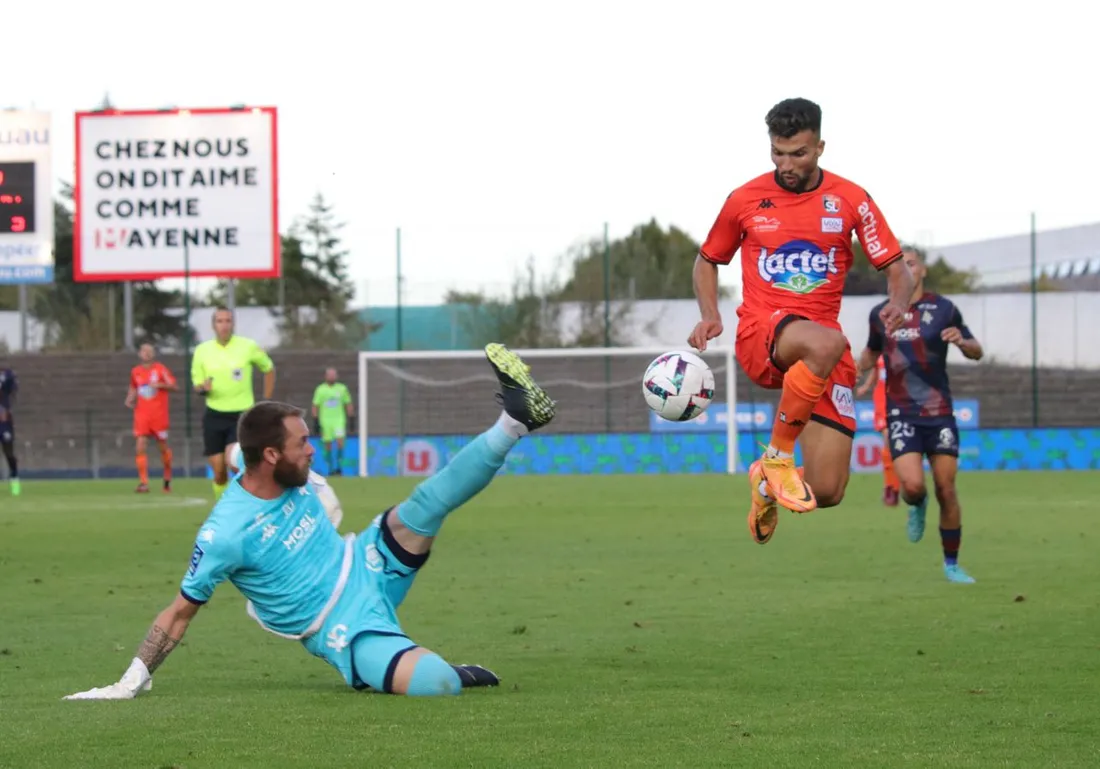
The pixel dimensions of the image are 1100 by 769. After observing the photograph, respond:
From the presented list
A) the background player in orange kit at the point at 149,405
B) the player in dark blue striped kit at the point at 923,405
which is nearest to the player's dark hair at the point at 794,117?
the player in dark blue striped kit at the point at 923,405

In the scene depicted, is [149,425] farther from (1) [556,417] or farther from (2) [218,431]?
(1) [556,417]

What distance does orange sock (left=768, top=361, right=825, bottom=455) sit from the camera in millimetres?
7594

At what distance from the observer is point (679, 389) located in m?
7.92

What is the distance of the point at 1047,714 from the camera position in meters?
5.91

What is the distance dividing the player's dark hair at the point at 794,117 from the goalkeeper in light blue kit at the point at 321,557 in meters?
1.75

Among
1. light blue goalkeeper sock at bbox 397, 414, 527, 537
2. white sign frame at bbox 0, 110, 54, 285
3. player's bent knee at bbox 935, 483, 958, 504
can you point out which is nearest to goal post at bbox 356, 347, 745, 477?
white sign frame at bbox 0, 110, 54, 285

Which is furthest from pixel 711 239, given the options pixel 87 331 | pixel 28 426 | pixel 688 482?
pixel 87 331

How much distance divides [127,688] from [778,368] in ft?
10.6

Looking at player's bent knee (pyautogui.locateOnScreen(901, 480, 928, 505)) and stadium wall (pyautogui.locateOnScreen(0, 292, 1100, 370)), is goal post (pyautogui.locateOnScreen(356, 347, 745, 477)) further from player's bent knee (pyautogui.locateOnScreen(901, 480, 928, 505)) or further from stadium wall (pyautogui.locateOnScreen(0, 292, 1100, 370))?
player's bent knee (pyautogui.locateOnScreen(901, 480, 928, 505))

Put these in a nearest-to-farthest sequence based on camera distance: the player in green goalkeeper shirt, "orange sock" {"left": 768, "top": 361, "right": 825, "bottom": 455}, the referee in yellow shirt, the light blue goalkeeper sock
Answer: the light blue goalkeeper sock, "orange sock" {"left": 768, "top": 361, "right": 825, "bottom": 455}, the referee in yellow shirt, the player in green goalkeeper shirt

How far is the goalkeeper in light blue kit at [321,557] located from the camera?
653cm

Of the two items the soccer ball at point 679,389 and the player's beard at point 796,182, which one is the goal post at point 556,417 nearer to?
the soccer ball at point 679,389

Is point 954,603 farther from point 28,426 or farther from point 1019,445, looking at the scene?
point 28,426

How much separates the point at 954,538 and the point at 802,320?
439 cm
